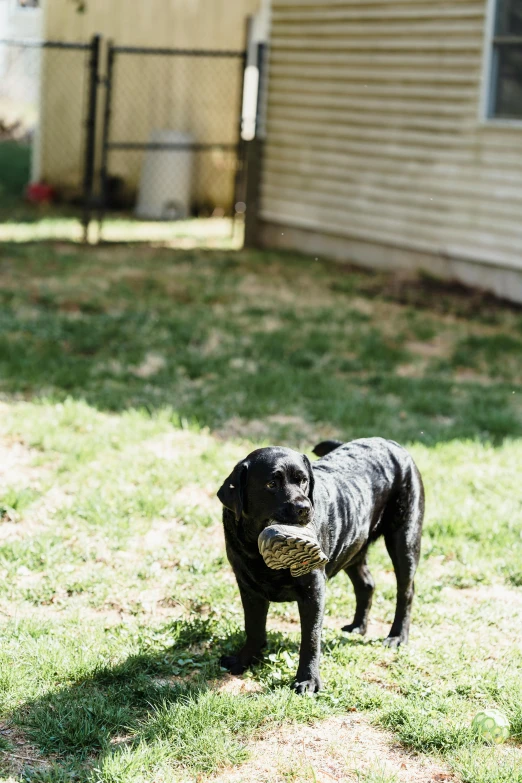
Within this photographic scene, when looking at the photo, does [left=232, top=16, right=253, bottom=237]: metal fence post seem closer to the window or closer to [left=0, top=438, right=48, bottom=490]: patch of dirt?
the window

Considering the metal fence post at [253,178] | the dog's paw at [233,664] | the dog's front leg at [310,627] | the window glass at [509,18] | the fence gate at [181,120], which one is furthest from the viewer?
the fence gate at [181,120]

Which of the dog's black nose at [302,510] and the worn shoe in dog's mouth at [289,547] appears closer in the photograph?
the worn shoe in dog's mouth at [289,547]

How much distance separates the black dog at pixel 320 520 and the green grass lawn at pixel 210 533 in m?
0.16

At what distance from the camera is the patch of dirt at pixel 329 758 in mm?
3004

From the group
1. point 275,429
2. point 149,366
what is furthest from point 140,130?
point 275,429

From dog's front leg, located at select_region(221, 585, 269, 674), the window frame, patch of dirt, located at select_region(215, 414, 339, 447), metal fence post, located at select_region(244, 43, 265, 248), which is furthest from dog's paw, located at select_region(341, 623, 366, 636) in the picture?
metal fence post, located at select_region(244, 43, 265, 248)

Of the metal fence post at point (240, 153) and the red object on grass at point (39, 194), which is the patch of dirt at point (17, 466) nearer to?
the metal fence post at point (240, 153)

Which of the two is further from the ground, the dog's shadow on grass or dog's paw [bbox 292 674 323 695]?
dog's paw [bbox 292 674 323 695]

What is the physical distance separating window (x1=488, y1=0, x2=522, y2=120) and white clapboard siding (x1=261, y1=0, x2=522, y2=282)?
16 cm

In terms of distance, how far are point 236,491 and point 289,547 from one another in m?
0.32

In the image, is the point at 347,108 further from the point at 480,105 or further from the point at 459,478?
the point at 459,478

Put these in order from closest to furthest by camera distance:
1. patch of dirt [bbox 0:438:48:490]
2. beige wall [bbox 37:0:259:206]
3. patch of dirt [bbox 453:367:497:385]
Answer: patch of dirt [bbox 0:438:48:490] < patch of dirt [bbox 453:367:497:385] < beige wall [bbox 37:0:259:206]

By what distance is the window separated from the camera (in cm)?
1006

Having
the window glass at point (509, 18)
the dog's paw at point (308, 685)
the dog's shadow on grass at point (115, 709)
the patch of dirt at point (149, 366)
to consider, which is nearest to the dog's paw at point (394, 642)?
the dog's shadow on grass at point (115, 709)
